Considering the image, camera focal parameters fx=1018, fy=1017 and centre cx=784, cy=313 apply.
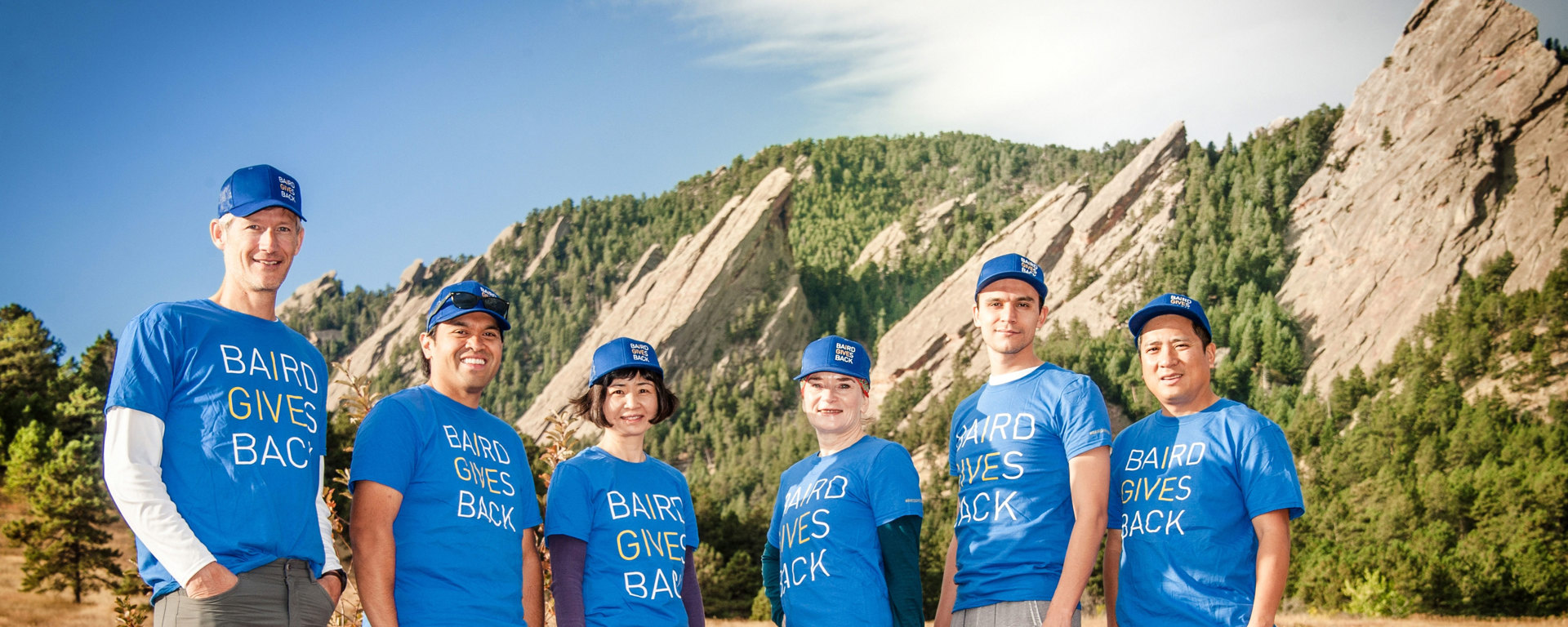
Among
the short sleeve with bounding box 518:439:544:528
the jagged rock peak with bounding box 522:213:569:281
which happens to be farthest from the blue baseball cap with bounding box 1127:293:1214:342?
the jagged rock peak with bounding box 522:213:569:281

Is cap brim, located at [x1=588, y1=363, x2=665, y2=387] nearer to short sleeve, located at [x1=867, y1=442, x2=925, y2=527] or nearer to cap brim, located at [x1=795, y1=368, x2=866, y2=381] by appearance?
cap brim, located at [x1=795, y1=368, x2=866, y2=381]

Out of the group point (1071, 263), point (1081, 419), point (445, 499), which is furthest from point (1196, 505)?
point (1071, 263)

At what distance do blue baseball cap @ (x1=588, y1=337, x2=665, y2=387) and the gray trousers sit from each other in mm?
1522

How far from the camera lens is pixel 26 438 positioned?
37.8 m

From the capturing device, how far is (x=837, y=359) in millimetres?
4879

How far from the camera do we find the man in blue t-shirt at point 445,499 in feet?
12.9

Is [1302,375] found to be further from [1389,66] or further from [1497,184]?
[1389,66]

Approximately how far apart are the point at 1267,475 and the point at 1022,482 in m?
1.01

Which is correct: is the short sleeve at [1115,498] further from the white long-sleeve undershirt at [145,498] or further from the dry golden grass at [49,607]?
the dry golden grass at [49,607]

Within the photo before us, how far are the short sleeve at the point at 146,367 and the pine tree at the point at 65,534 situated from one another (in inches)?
1347

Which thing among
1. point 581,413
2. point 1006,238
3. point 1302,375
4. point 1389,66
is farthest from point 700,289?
point 581,413

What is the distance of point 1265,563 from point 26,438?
45.3 meters

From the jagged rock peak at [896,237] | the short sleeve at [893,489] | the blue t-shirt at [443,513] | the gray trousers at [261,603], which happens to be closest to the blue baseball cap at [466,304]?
the blue t-shirt at [443,513]

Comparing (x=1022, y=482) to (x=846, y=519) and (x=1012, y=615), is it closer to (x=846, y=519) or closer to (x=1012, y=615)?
(x=1012, y=615)
